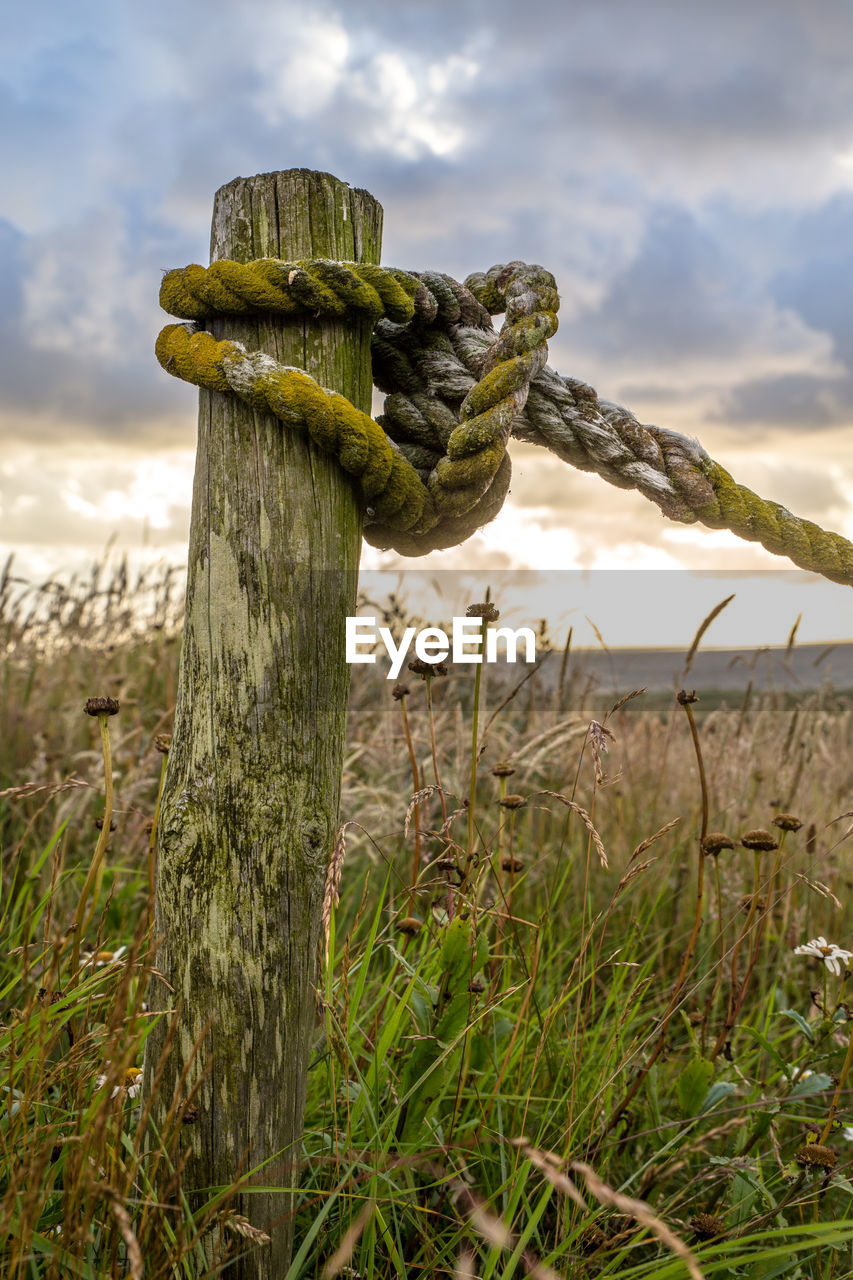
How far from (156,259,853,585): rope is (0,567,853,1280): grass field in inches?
18.7

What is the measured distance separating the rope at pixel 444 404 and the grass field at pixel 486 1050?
18.7 inches

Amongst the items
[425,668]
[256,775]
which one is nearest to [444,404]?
[425,668]

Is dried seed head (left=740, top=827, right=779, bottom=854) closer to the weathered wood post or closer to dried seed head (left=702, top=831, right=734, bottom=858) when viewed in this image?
dried seed head (left=702, top=831, right=734, bottom=858)

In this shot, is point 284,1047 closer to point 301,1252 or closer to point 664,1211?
point 301,1252

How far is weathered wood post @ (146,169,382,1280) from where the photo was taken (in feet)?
5.71

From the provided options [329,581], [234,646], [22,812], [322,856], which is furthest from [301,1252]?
[22,812]

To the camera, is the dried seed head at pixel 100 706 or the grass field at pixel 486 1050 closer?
the grass field at pixel 486 1050

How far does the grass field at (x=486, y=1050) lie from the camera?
4.93 ft

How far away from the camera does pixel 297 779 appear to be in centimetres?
177

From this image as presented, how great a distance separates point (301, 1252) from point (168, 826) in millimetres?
757

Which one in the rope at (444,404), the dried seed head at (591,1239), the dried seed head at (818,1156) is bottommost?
the dried seed head at (591,1239)

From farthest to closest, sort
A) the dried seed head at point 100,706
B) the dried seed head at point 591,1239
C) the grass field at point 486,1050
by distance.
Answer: the dried seed head at point 100,706 → the dried seed head at point 591,1239 → the grass field at point 486,1050

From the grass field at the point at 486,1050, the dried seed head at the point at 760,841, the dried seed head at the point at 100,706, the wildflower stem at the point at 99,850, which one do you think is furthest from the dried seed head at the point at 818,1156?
the dried seed head at the point at 100,706

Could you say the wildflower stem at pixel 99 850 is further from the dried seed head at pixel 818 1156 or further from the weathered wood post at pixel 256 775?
the dried seed head at pixel 818 1156
